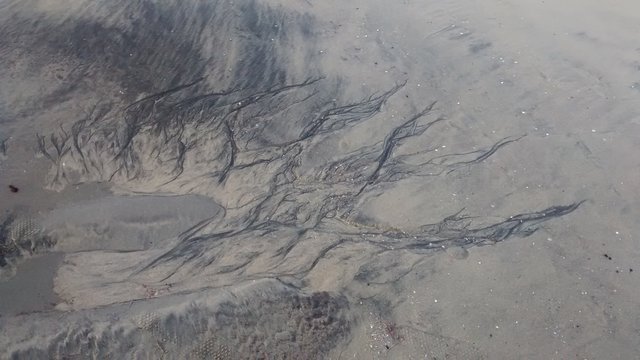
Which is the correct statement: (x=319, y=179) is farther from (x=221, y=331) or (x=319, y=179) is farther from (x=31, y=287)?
(x=31, y=287)

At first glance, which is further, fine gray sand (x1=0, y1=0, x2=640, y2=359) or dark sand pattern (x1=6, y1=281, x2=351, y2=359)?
fine gray sand (x1=0, y1=0, x2=640, y2=359)

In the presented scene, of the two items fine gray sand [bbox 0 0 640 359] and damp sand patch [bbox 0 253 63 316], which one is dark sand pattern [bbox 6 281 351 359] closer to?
fine gray sand [bbox 0 0 640 359]

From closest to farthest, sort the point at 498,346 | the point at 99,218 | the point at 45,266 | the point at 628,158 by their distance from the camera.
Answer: the point at 498,346
the point at 45,266
the point at 99,218
the point at 628,158

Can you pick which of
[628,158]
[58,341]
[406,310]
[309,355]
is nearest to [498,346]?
[406,310]

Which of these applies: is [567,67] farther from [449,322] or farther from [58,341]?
[58,341]

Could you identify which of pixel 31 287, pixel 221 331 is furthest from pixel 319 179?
pixel 31 287

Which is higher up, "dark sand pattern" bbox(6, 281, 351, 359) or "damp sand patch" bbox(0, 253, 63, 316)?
"damp sand patch" bbox(0, 253, 63, 316)

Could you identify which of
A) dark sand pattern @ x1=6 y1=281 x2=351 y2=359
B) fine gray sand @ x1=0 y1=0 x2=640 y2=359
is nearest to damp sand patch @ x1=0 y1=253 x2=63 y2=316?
fine gray sand @ x1=0 y1=0 x2=640 y2=359

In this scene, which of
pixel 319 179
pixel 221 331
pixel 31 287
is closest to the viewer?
pixel 221 331
